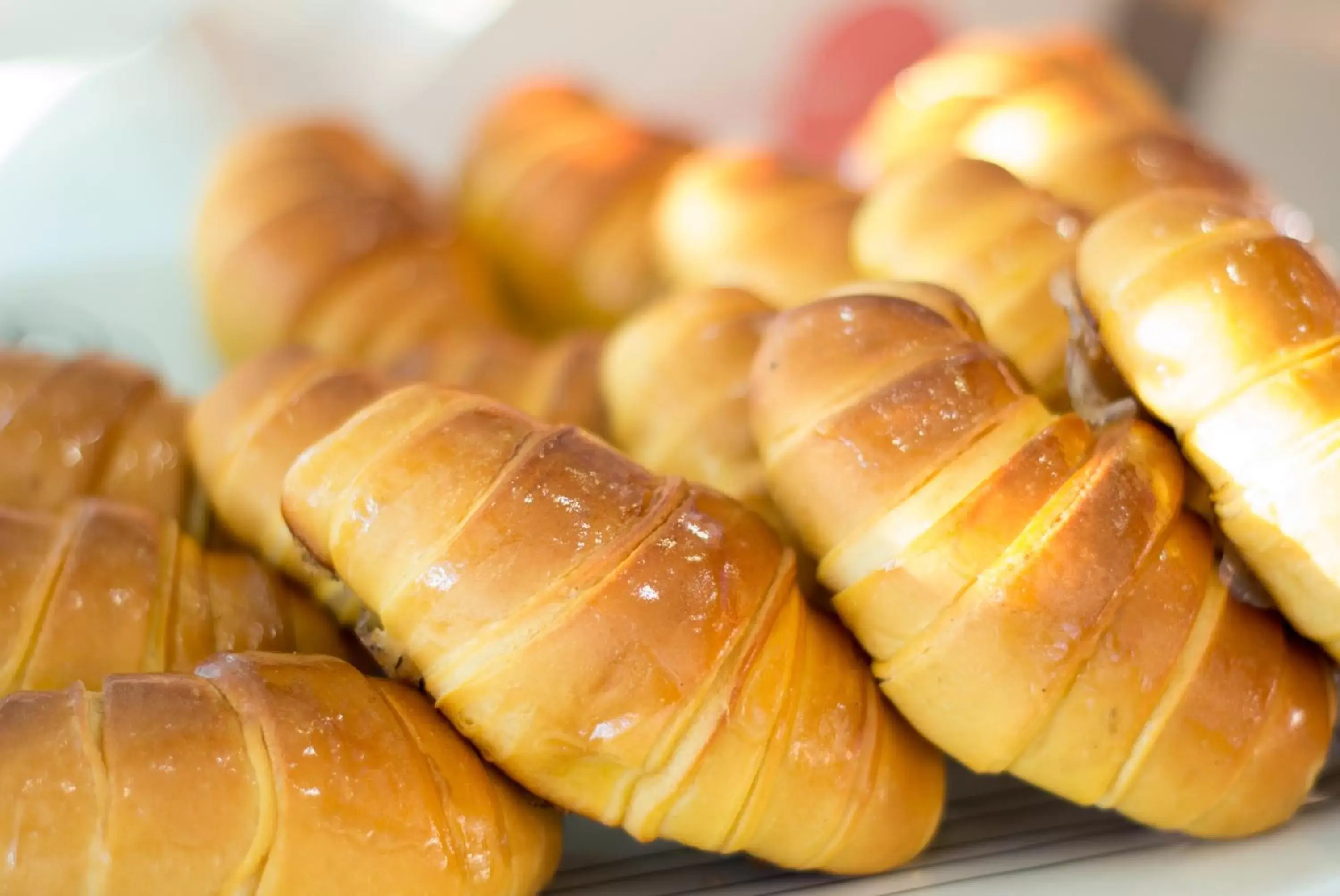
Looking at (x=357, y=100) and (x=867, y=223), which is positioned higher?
(x=867, y=223)

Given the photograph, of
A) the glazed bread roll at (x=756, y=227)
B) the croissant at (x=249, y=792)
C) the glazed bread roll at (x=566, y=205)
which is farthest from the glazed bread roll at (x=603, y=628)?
the glazed bread roll at (x=566, y=205)

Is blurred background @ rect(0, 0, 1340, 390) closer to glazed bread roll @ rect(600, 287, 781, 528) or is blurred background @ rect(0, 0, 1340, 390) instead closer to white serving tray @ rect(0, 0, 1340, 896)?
white serving tray @ rect(0, 0, 1340, 896)

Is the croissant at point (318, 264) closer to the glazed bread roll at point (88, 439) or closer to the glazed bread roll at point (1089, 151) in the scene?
the glazed bread roll at point (88, 439)

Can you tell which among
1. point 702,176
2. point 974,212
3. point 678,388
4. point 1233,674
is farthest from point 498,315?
point 1233,674

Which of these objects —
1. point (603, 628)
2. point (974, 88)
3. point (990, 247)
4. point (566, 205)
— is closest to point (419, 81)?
point (566, 205)

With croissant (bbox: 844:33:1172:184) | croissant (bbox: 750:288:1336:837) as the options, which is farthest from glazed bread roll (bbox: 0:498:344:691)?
croissant (bbox: 844:33:1172:184)

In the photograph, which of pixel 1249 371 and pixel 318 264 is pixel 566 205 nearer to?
pixel 318 264

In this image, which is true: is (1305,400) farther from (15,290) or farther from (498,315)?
(15,290)
